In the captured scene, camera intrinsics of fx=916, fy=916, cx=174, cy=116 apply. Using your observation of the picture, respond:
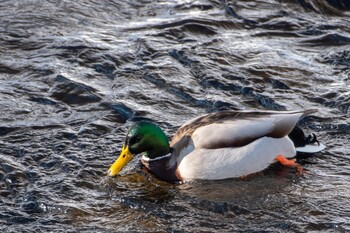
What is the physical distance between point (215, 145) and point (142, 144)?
25.8 inches

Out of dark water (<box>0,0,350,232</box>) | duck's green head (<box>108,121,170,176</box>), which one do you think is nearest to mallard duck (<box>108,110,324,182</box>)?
duck's green head (<box>108,121,170,176</box>)

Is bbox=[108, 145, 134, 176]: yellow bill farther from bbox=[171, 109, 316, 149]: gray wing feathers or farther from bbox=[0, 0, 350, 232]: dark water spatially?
bbox=[171, 109, 316, 149]: gray wing feathers

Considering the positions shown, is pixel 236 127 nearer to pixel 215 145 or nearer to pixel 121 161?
pixel 215 145

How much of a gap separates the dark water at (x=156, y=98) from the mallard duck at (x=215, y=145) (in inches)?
5.2

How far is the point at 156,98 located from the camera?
9734 mm

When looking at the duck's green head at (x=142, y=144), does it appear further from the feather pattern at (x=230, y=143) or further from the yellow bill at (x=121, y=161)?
the feather pattern at (x=230, y=143)

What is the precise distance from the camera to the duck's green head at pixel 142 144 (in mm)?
8086

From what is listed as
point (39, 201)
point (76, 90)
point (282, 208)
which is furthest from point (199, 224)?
point (76, 90)

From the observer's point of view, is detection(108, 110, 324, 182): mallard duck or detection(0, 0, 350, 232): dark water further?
detection(108, 110, 324, 182): mallard duck

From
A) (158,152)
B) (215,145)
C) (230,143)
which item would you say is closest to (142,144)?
(158,152)

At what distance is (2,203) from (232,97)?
3149 mm

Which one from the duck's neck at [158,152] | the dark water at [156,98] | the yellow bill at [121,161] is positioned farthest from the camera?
the duck's neck at [158,152]

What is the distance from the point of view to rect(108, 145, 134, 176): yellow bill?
26.3 feet

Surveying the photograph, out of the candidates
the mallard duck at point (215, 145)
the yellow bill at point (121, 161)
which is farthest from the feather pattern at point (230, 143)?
the yellow bill at point (121, 161)
